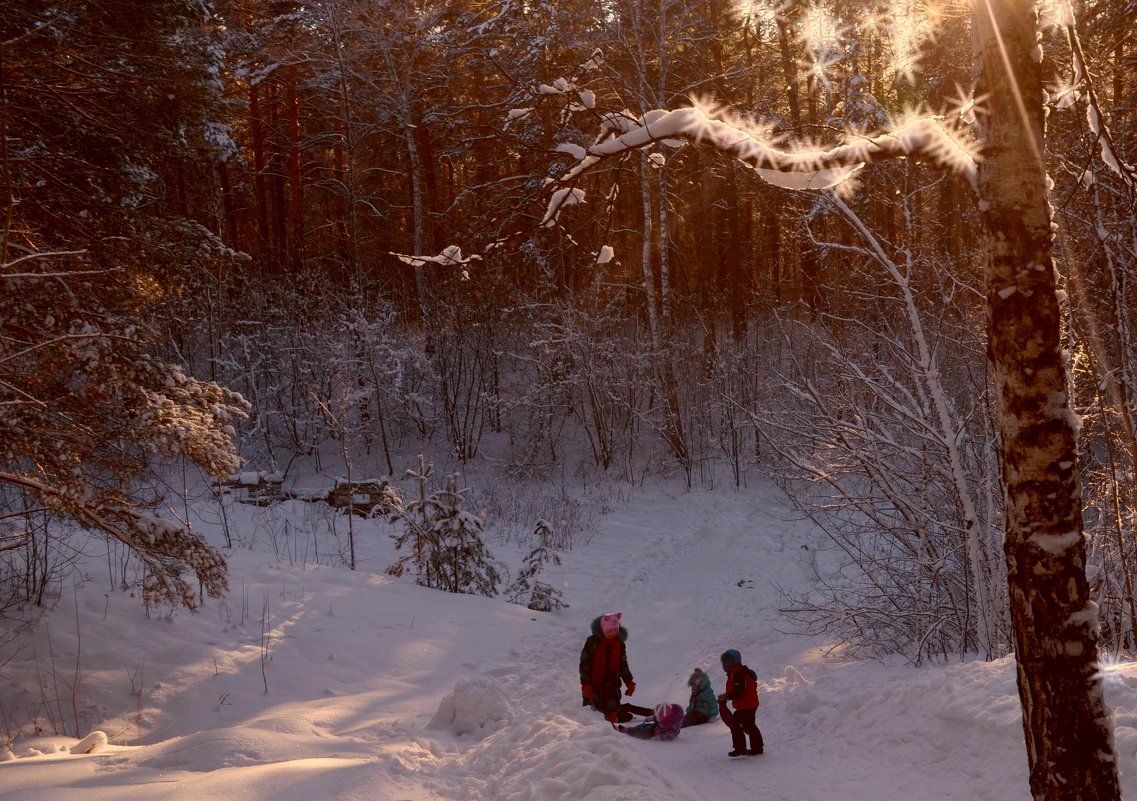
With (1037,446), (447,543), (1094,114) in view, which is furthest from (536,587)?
(1094,114)

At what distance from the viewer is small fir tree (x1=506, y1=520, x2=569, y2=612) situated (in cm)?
1101

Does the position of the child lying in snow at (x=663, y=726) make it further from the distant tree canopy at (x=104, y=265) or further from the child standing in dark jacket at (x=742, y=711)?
the distant tree canopy at (x=104, y=265)

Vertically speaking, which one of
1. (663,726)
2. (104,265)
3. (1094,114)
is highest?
(104,265)

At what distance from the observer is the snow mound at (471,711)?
20.3ft

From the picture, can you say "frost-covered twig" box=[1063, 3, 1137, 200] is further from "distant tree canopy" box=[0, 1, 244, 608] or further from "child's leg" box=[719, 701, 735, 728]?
"distant tree canopy" box=[0, 1, 244, 608]

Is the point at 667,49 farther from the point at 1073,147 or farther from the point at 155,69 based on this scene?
the point at 155,69

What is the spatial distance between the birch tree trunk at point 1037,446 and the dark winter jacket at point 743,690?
11.0 ft

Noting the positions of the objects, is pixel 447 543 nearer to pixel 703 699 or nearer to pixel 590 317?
pixel 703 699

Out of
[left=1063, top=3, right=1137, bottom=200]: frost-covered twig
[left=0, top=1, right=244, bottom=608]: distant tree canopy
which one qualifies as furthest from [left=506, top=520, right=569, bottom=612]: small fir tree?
[left=1063, top=3, right=1137, bottom=200]: frost-covered twig

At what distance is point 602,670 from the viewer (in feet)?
22.7

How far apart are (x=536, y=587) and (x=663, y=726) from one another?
4382 millimetres

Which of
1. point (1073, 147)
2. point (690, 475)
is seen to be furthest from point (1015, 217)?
point (690, 475)

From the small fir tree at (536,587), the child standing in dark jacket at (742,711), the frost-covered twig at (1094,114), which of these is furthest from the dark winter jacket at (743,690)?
the small fir tree at (536,587)

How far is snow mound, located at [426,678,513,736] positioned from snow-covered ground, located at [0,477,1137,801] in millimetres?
15
